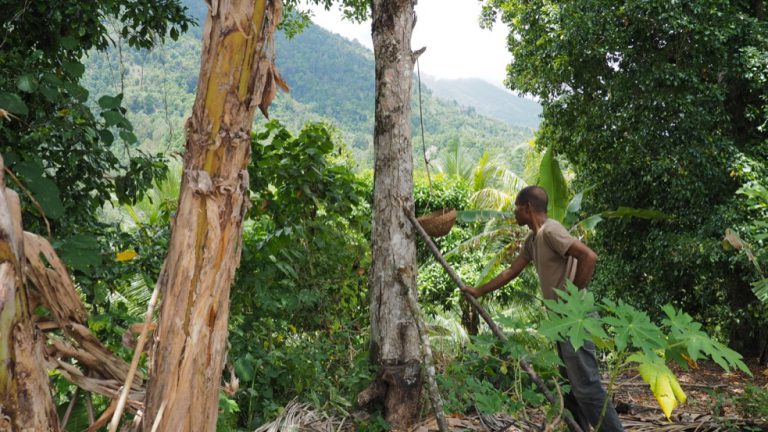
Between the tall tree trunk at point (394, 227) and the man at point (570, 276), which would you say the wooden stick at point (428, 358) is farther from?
the man at point (570, 276)

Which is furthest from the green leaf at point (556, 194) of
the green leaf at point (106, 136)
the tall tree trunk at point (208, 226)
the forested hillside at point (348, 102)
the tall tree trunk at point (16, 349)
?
the forested hillside at point (348, 102)

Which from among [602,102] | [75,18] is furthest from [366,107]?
[75,18]

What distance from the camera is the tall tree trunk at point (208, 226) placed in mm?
1246

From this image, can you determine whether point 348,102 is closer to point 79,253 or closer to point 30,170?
point 79,253

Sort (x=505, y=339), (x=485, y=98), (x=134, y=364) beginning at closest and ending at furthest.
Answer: (x=134, y=364)
(x=505, y=339)
(x=485, y=98)

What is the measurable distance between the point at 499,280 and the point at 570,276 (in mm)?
417

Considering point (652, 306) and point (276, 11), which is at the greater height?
point (276, 11)

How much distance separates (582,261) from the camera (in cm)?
333

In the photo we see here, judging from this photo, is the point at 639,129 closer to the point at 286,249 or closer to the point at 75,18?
the point at 286,249

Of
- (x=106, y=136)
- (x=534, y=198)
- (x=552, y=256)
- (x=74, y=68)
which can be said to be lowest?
(x=552, y=256)

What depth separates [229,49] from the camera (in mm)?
1318

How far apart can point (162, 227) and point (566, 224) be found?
19.3ft

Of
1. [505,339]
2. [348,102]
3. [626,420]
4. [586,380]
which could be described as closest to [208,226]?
[505,339]

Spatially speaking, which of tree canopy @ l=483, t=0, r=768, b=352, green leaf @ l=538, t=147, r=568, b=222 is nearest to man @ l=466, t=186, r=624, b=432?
green leaf @ l=538, t=147, r=568, b=222
